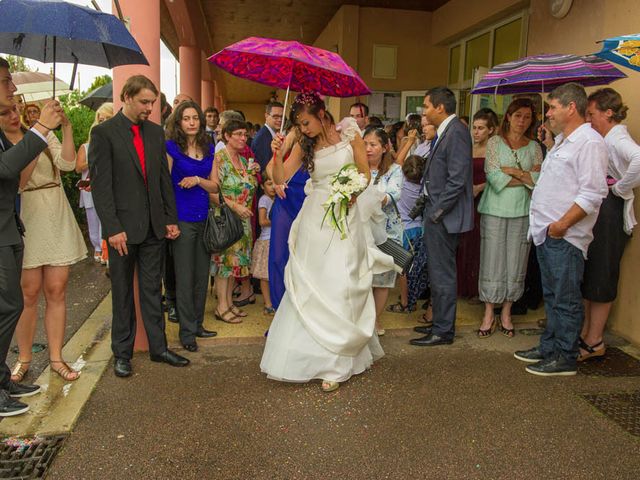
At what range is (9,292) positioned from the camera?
134 inches

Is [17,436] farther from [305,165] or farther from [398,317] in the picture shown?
[398,317]

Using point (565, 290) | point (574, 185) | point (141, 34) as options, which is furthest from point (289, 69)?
point (565, 290)

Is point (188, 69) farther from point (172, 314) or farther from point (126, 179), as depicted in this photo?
A: point (126, 179)

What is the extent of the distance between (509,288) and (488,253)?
1.25ft

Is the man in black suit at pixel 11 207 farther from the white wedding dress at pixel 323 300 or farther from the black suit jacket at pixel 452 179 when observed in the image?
the black suit jacket at pixel 452 179

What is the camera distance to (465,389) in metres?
4.05

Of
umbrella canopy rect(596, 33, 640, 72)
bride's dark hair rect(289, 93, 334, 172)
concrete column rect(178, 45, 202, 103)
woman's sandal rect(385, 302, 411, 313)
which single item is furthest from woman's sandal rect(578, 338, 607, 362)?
concrete column rect(178, 45, 202, 103)

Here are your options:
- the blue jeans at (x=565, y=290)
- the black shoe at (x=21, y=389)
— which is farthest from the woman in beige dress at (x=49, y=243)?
the blue jeans at (x=565, y=290)

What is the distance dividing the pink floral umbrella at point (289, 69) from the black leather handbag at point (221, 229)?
3.61ft

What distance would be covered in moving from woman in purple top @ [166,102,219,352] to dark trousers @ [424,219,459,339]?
1.95 meters

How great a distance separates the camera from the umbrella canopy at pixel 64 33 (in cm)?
310

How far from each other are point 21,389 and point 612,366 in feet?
15.0

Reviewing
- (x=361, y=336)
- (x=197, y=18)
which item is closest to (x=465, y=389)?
(x=361, y=336)

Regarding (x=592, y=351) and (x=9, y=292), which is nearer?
(x=9, y=292)
